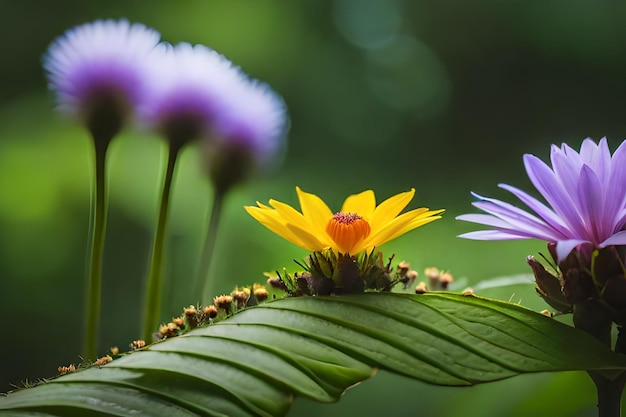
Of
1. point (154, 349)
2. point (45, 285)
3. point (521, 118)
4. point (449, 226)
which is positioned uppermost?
point (521, 118)

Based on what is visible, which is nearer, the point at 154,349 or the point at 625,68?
the point at 154,349

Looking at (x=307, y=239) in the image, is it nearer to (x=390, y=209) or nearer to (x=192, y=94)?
(x=390, y=209)

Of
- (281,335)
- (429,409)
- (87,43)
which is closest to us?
(281,335)

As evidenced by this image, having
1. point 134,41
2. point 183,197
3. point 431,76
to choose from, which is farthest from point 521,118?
point 134,41

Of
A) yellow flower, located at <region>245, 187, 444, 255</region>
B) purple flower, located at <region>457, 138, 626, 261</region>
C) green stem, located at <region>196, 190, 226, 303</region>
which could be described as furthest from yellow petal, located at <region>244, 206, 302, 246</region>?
green stem, located at <region>196, 190, 226, 303</region>

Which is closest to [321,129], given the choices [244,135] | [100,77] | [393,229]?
[244,135]

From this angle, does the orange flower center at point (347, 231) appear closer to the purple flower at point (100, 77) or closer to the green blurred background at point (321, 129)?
the purple flower at point (100, 77)

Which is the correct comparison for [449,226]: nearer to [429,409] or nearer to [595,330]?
[429,409]
